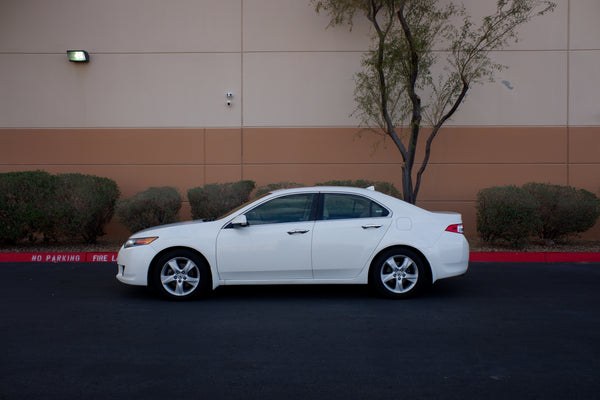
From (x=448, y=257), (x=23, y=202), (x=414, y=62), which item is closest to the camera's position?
(x=448, y=257)

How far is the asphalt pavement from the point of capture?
13.4ft

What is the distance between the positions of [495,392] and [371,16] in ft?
31.8

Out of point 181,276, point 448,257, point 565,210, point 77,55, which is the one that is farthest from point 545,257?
point 77,55

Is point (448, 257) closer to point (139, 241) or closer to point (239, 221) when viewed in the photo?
point (239, 221)

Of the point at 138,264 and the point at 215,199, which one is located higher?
the point at 215,199

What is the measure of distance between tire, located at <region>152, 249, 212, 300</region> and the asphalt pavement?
16 cm

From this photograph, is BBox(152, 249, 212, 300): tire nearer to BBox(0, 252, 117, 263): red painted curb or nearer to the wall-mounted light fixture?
BBox(0, 252, 117, 263): red painted curb

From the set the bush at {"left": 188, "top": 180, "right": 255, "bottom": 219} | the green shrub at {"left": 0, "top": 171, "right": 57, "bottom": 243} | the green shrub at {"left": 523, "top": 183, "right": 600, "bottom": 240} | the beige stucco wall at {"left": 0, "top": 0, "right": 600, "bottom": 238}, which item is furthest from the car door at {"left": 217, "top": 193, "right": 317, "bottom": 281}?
the beige stucco wall at {"left": 0, "top": 0, "right": 600, "bottom": 238}

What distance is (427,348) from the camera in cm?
502

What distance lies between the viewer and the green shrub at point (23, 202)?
11047 millimetres

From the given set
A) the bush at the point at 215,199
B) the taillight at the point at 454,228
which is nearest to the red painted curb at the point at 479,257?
the bush at the point at 215,199

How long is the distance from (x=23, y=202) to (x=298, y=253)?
7.22 meters

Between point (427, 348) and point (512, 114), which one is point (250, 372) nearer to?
point (427, 348)

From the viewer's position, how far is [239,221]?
22.7 feet
